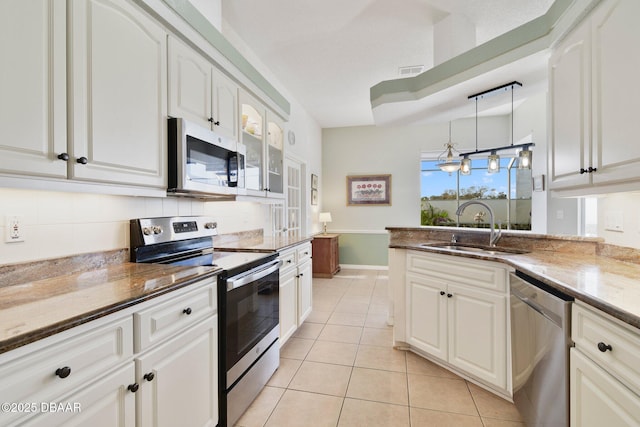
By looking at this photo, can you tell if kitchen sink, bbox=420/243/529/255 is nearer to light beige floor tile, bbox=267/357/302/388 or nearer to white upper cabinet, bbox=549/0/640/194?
white upper cabinet, bbox=549/0/640/194

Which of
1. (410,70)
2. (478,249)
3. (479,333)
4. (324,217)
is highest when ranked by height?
(410,70)

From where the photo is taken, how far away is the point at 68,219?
1.41 metres

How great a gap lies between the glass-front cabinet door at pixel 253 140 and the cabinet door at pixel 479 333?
67.6 inches

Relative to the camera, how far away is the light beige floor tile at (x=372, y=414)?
1.73 m

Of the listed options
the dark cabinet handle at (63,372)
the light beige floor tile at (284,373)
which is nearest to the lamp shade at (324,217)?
the light beige floor tile at (284,373)

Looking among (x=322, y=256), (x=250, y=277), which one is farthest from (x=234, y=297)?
(x=322, y=256)

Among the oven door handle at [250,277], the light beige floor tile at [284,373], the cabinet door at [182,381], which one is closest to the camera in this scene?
the cabinet door at [182,381]

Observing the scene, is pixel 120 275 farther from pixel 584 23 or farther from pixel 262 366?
pixel 584 23

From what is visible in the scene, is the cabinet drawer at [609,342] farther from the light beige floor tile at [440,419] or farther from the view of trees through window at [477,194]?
the view of trees through window at [477,194]

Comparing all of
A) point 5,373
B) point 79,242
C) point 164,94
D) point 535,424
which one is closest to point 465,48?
point 164,94

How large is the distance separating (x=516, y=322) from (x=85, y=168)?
7.31 feet

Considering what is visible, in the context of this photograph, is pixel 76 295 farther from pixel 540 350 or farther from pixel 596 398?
pixel 540 350

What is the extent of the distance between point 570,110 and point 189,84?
2.15 m

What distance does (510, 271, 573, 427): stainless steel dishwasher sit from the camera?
1233mm
